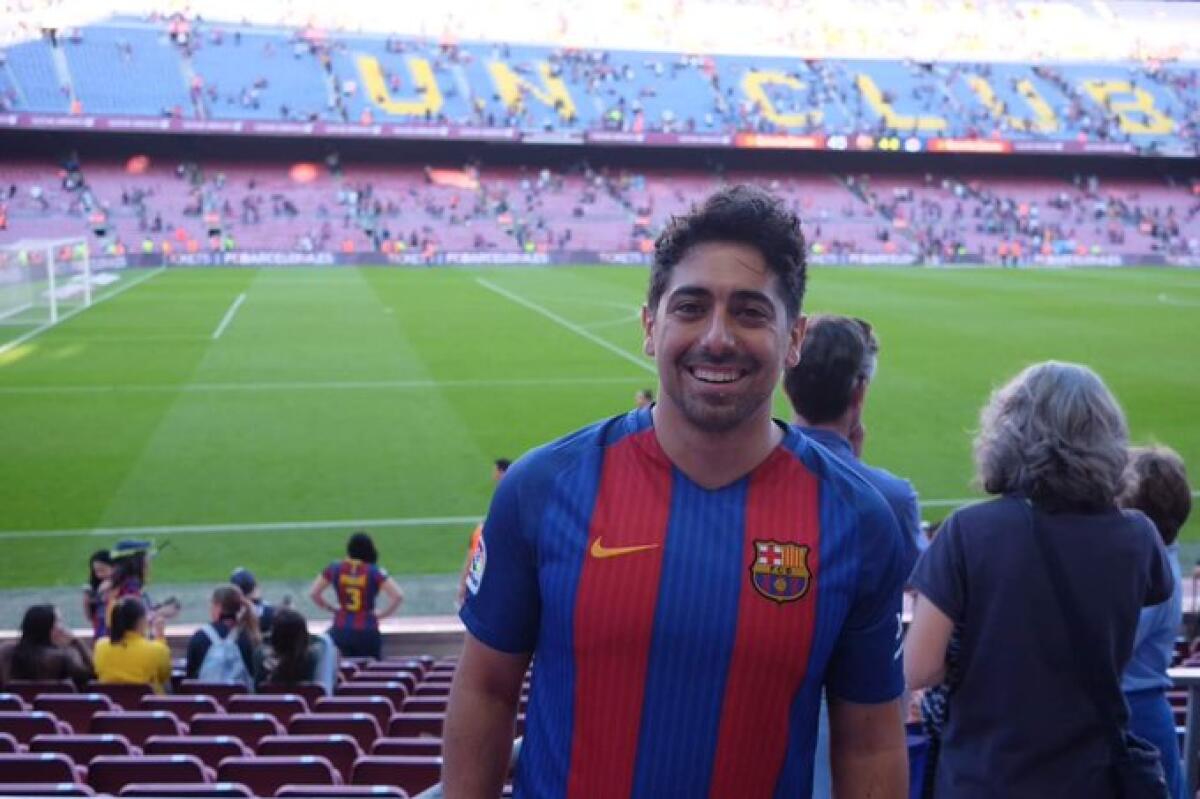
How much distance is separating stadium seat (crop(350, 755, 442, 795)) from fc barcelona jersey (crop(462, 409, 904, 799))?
254cm

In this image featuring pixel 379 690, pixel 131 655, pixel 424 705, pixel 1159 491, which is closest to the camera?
pixel 1159 491

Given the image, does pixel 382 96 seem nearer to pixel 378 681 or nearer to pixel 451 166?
pixel 451 166

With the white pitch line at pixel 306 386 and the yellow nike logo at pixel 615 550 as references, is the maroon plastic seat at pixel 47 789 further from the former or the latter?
the white pitch line at pixel 306 386

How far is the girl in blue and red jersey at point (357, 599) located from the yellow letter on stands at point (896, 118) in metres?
58.1

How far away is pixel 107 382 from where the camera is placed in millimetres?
21875

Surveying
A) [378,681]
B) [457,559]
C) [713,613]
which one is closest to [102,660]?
[378,681]

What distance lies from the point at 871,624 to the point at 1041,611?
702 millimetres

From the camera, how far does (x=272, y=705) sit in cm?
646

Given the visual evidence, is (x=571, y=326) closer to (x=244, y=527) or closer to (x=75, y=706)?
(x=244, y=527)

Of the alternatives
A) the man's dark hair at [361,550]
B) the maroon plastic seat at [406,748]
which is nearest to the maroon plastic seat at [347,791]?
the maroon plastic seat at [406,748]

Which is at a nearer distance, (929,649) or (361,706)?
(929,649)

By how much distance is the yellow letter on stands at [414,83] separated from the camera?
A: 197 feet

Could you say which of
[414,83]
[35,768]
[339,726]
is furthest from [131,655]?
[414,83]

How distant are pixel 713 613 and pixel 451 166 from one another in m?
60.2
